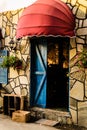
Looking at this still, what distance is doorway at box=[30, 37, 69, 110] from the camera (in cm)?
1135

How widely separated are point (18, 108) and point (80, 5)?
432 centimetres

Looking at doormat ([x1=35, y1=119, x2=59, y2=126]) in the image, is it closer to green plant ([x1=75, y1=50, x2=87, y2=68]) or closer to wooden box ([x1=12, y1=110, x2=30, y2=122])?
wooden box ([x1=12, y1=110, x2=30, y2=122])

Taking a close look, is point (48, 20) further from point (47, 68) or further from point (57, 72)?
point (57, 72)

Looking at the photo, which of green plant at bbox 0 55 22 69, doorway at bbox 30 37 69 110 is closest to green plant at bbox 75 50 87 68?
doorway at bbox 30 37 69 110

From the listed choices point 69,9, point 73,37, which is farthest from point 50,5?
point 73,37

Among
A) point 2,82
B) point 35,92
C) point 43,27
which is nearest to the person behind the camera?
point 43,27

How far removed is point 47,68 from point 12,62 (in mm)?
1356

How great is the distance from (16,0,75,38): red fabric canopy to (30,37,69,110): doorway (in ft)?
4.33

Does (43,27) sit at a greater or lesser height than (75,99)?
greater

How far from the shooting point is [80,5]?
10070 mm

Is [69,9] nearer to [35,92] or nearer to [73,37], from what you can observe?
[73,37]

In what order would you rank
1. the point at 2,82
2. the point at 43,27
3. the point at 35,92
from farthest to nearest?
the point at 2,82 → the point at 35,92 → the point at 43,27

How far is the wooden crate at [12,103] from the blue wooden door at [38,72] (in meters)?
0.40

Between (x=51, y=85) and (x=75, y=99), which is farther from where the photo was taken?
(x=51, y=85)
